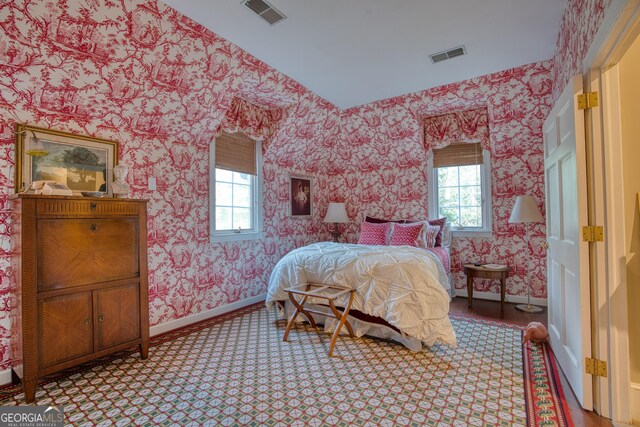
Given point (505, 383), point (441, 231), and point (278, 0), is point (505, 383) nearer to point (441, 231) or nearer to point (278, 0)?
point (441, 231)

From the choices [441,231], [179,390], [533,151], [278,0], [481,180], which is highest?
[278,0]

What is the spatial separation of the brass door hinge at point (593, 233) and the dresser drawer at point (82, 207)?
3.08 m

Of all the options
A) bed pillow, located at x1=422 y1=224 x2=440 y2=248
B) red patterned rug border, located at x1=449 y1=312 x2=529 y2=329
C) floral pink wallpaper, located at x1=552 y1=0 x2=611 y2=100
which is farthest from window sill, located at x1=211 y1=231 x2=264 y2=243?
floral pink wallpaper, located at x1=552 y1=0 x2=611 y2=100

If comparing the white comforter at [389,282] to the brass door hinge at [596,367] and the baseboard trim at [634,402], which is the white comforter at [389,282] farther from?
the baseboard trim at [634,402]

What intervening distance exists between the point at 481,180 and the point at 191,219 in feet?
12.6

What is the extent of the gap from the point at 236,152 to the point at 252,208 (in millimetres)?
784

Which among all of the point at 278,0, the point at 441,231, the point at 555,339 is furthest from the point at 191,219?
the point at 555,339

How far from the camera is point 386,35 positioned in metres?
2.68

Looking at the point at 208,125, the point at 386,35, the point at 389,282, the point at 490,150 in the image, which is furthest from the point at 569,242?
the point at 208,125

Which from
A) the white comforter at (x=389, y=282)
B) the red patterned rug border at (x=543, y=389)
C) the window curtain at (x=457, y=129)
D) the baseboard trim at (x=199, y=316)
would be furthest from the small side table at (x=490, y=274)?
the baseboard trim at (x=199, y=316)

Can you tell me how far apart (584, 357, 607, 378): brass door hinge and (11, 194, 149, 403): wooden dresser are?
3.03 metres

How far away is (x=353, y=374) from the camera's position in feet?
7.23

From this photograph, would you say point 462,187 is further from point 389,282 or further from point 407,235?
point 389,282

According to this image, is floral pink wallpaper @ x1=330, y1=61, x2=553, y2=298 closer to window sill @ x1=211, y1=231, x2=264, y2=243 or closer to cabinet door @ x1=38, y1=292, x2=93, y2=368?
window sill @ x1=211, y1=231, x2=264, y2=243
